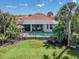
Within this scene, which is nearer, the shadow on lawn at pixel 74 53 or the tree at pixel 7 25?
the shadow on lawn at pixel 74 53

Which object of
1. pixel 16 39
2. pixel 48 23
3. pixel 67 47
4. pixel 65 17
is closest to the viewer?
pixel 67 47

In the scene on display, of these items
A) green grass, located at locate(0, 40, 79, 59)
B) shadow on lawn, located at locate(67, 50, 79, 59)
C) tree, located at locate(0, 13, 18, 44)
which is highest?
tree, located at locate(0, 13, 18, 44)

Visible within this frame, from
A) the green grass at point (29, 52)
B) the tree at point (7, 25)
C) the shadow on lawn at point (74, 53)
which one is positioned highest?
the tree at point (7, 25)

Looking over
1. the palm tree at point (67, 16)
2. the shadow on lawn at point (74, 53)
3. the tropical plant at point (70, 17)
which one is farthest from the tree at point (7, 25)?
the shadow on lawn at point (74, 53)

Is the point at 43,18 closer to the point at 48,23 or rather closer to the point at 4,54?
the point at 48,23

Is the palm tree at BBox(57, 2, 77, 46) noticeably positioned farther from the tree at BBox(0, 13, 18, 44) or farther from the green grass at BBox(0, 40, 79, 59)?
the tree at BBox(0, 13, 18, 44)

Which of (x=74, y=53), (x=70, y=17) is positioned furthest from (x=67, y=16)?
(x=74, y=53)

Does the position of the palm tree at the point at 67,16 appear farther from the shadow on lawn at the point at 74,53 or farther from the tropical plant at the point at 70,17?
the shadow on lawn at the point at 74,53

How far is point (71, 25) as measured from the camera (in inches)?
1246

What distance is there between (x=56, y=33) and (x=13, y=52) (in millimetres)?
8943

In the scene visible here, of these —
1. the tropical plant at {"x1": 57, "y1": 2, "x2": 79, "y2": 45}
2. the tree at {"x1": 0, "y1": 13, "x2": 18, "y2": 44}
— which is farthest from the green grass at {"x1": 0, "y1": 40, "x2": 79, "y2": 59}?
the tree at {"x1": 0, "y1": 13, "x2": 18, "y2": 44}

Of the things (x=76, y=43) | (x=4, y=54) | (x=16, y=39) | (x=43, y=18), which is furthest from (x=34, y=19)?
(x=4, y=54)

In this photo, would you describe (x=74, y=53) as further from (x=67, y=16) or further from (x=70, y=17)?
(x=67, y=16)

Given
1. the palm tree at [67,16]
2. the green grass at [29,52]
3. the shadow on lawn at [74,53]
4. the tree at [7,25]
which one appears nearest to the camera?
the green grass at [29,52]
